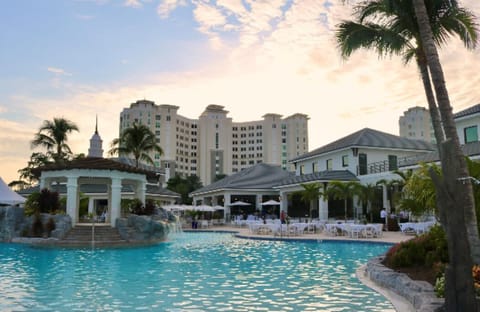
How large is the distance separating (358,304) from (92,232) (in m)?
16.5

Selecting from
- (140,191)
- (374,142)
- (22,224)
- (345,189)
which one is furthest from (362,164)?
(22,224)

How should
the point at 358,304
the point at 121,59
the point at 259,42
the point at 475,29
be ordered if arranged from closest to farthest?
the point at 358,304
the point at 475,29
the point at 259,42
the point at 121,59

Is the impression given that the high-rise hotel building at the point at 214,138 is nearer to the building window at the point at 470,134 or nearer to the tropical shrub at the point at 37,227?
the tropical shrub at the point at 37,227

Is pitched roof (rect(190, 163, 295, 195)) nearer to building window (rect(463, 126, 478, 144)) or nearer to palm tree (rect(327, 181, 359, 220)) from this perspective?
palm tree (rect(327, 181, 359, 220))

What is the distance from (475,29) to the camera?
10305mm

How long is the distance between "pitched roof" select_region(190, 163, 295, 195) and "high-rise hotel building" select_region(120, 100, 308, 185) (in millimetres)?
72809

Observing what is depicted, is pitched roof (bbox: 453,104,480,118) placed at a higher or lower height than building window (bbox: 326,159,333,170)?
higher

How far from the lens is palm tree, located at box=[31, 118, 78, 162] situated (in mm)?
38312

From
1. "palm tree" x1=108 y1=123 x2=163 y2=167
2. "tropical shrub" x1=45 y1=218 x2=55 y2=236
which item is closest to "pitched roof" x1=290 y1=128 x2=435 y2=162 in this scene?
"palm tree" x1=108 y1=123 x2=163 y2=167

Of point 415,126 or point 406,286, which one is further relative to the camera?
point 415,126

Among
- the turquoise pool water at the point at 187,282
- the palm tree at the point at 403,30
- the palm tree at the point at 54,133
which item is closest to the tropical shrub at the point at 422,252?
the turquoise pool water at the point at 187,282

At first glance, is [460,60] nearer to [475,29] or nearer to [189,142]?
[475,29]

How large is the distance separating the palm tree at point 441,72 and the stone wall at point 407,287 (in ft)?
2.20

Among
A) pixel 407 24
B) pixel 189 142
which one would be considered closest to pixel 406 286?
pixel 407 24
